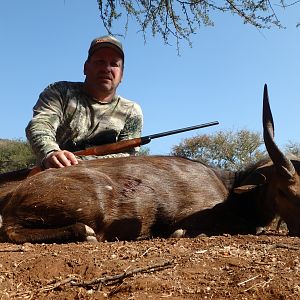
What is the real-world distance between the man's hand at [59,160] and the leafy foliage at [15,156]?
1589 centimetres

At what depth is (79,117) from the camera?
6383mm

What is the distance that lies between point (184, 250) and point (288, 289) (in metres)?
0.99

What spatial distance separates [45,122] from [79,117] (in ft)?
1.83

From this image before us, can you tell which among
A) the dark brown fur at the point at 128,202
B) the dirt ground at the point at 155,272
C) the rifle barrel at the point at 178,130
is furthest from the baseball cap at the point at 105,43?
the dirt ground at the point at 155,272

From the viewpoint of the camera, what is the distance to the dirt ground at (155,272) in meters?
2.78

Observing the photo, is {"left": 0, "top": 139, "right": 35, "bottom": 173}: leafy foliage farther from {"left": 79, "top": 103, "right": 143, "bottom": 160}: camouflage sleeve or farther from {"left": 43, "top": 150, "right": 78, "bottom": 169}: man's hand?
{"left": 43, "top": 150, "right": 78, "bottom": 169}: man's hand

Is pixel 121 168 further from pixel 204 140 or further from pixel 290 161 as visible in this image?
pixel 204 140

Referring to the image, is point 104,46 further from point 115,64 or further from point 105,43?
point 115,64

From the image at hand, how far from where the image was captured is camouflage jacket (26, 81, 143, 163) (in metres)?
6.19

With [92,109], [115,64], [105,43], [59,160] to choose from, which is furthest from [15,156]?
[59,160]

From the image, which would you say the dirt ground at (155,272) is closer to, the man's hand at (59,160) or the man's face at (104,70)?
the man's hand at (59,160)

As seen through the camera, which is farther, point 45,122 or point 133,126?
Answer: point 133,126

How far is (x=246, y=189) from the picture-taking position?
5.42m

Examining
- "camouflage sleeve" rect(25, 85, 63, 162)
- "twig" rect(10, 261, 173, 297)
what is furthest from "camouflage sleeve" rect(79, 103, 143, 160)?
"twig" rect(10, 261, 173, 297)
